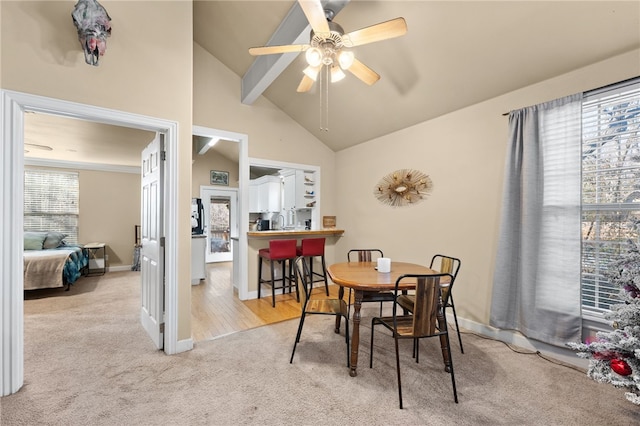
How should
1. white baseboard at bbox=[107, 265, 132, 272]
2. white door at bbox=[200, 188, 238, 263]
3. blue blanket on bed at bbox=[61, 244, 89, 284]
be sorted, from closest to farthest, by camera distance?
blue blanket on bed at bbox=[61, 244, 89, 284] → white baseboard at bbox=[107, 265, 132, 272] → white door at bbox=[200, 188, 238, 263]

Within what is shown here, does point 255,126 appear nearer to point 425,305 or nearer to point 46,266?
point 425,305

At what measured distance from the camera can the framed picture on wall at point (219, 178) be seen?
22.6ft

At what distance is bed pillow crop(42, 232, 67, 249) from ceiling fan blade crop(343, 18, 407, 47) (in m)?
6.42

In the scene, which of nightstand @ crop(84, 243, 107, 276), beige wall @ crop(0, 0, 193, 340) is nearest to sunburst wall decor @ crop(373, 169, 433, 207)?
beige wall @ crop(0, 0, 193, 340)

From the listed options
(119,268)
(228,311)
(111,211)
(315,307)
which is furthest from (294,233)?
(111,211)

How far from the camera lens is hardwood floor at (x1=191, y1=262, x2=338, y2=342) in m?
2.97

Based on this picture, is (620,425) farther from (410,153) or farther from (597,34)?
(410,153)

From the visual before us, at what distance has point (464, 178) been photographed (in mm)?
3049

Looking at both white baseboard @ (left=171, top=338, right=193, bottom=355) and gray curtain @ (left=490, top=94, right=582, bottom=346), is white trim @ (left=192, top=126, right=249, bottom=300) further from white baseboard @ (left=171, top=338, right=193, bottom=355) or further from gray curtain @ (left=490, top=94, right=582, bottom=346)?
gray curtain @ (left=490, top=94, right=582, bottom=346)

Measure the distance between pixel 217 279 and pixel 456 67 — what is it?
5188mm

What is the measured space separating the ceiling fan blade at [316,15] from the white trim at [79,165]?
6421mm

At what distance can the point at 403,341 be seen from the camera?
8.88 feet


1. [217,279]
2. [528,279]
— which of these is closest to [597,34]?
[528,279]

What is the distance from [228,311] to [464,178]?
336 cm
